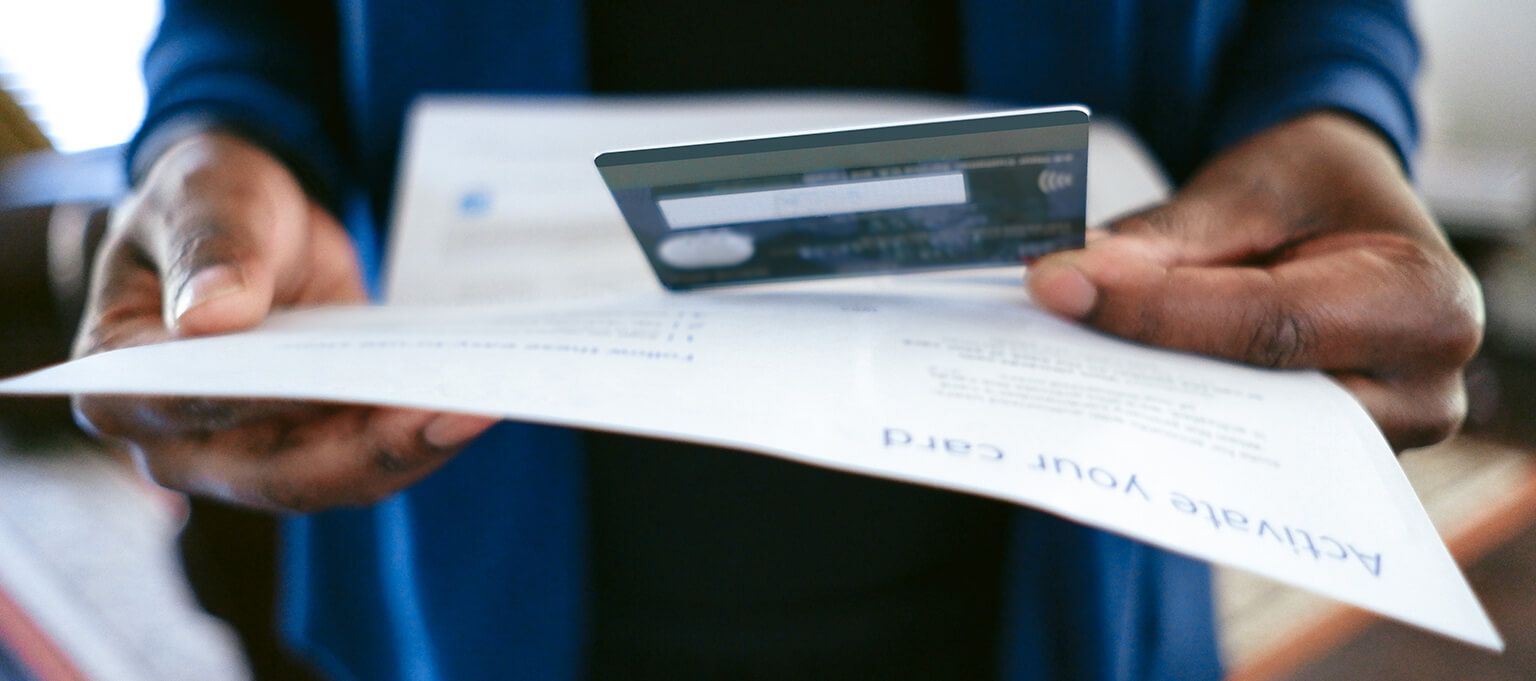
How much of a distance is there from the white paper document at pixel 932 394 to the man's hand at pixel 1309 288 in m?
0.01

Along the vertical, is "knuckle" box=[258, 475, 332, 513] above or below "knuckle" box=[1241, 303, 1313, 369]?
below

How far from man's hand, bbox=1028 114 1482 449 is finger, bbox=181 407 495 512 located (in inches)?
9.7

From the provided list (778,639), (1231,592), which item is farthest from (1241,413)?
(1231,592)

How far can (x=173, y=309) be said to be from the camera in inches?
12.4

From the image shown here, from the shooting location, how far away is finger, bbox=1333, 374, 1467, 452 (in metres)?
0.31

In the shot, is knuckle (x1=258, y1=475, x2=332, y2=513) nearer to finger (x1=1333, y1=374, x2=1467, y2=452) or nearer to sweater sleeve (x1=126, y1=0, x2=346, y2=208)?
sweater sleeve (x1=126, y1=0, x2=346, y2=208)

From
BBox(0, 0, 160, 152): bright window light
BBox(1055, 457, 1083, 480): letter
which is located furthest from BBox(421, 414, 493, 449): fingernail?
BBox(0, 0, 160, 152): bright window light

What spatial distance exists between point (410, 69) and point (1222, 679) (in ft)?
2.19

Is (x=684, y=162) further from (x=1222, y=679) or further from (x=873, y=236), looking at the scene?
(x=1222, y=679)

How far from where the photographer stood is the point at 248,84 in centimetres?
46

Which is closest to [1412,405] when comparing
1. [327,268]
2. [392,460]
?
[392,460]

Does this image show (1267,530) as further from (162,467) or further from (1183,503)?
(162,467)

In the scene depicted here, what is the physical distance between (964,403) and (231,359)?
251mm

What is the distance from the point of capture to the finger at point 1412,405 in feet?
1.01
